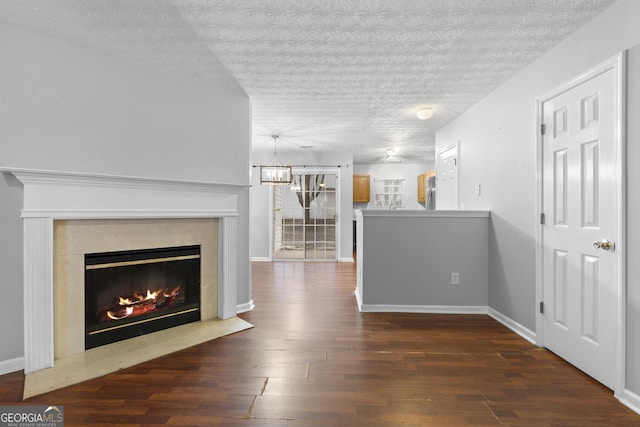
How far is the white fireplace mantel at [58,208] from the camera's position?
7.11 feet

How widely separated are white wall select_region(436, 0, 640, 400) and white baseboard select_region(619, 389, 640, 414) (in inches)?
1.3

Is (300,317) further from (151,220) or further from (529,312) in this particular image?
(529,312)

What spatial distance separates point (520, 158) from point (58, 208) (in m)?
3.69

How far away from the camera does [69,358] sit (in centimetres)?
233

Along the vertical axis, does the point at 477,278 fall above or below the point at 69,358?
above

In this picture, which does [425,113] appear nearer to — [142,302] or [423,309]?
[423,309]

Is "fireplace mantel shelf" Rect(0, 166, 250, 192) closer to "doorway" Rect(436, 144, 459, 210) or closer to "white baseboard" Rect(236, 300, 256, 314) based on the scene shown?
"white baseboard" Rect(236, 300, 256, 314)

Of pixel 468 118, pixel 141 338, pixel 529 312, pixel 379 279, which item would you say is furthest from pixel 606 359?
pixel 141 338

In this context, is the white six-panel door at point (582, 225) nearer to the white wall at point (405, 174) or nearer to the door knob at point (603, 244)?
the door knob at point (603, 244)

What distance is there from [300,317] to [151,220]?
66.0 inches

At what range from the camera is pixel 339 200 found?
6961 millimetres

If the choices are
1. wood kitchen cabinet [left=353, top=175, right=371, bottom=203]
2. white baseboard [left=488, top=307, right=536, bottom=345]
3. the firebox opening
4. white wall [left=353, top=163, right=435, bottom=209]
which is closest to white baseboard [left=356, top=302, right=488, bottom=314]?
white baseboard [left=488, top=307, right=536, bottom=345]

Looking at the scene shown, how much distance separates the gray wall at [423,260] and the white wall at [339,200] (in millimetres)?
3451

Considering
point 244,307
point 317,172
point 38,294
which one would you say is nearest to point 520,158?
point 244,307
